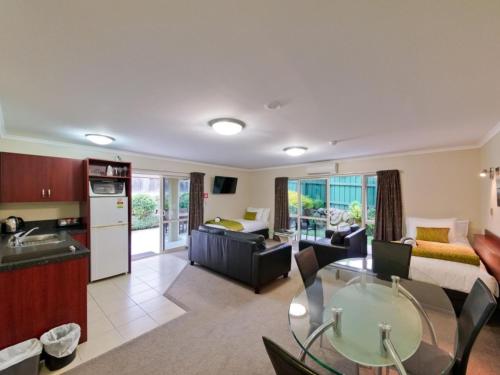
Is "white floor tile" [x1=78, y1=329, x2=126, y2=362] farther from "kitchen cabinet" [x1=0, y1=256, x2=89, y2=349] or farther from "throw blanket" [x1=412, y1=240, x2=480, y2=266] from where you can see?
"throw blanket" [x1=412, y1=240, x2=480, y2=266]

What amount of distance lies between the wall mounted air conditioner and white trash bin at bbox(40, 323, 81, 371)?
5.49 m

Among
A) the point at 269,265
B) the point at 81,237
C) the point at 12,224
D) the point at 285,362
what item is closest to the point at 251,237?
the point at 269,265

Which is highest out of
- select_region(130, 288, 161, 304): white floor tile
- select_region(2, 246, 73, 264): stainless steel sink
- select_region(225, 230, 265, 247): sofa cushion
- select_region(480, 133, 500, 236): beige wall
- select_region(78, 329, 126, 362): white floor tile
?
Answer: select_region(480, 133, 500, 236): beige wall

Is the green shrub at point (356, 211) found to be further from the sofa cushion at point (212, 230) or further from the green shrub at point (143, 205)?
the green shrub at point (143, 205)

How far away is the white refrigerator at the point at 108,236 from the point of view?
360 cm

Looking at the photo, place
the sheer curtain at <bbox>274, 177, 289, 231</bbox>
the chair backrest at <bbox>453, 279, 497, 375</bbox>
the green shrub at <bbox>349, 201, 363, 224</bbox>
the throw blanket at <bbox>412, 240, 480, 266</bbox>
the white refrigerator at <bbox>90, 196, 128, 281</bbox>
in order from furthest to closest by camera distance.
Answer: the sheer curtain at <bbox>274, 177, 289, 231</bbox>
the green shrub at <bbox>349, 201, 363, 224</bbox>
the white refrigerator at <bbox>90, 196, 128, 281</bbox>
the throw blanket at <bbox>412, 240, 480, 266</bbox>
the chair backrest at <bbox>453, 279, 497, 375</bbox>

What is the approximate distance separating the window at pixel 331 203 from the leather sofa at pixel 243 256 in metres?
2.65

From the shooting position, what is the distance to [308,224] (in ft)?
21.4

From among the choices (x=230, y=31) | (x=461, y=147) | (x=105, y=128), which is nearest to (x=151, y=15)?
(x=230, y=31)

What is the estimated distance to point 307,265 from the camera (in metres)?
2.25

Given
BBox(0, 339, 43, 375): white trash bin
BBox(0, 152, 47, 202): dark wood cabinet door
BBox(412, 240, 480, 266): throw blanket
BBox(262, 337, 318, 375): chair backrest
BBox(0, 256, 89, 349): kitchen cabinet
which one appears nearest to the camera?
BBox(262, 337, 318, 375): chair backrest

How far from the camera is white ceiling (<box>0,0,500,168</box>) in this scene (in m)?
1.10

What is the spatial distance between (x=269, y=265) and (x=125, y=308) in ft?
6.68

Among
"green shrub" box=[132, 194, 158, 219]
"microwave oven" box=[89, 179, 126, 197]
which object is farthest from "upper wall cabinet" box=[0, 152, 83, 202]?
"green shrub" box=[132, 194, 158, 219]
